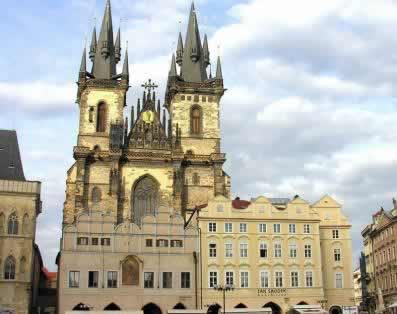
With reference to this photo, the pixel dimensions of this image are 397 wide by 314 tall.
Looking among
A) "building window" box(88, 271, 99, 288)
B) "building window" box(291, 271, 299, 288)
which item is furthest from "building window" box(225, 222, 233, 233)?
"building window" box(88, 271, 99, 288)

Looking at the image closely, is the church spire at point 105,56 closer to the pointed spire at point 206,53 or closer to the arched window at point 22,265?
the pointed spire at point 206,53

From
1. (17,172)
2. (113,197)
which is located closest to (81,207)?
(113,197)

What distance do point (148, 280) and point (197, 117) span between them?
26.4 meters

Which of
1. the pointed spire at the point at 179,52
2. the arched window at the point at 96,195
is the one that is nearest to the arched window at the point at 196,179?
the arched window at the point at 96,195

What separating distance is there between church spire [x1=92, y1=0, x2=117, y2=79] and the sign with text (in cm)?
3310

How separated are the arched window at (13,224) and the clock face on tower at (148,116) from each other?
24324 mm

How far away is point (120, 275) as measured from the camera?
49344 millimetres

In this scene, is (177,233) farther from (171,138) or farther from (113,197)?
(171,138)

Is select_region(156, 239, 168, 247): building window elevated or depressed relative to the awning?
elevated

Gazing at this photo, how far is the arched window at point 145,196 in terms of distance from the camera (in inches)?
2564

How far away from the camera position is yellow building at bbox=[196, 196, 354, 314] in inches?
2015

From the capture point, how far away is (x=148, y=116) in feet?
229

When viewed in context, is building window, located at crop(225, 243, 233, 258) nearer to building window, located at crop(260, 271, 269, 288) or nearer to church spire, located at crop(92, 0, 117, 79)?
building window, located at crop(260, 271, 269, 288)

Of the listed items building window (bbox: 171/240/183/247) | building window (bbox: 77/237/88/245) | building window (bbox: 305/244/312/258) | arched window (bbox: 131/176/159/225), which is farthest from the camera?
arched window (bbox: 131/176/159/225)
